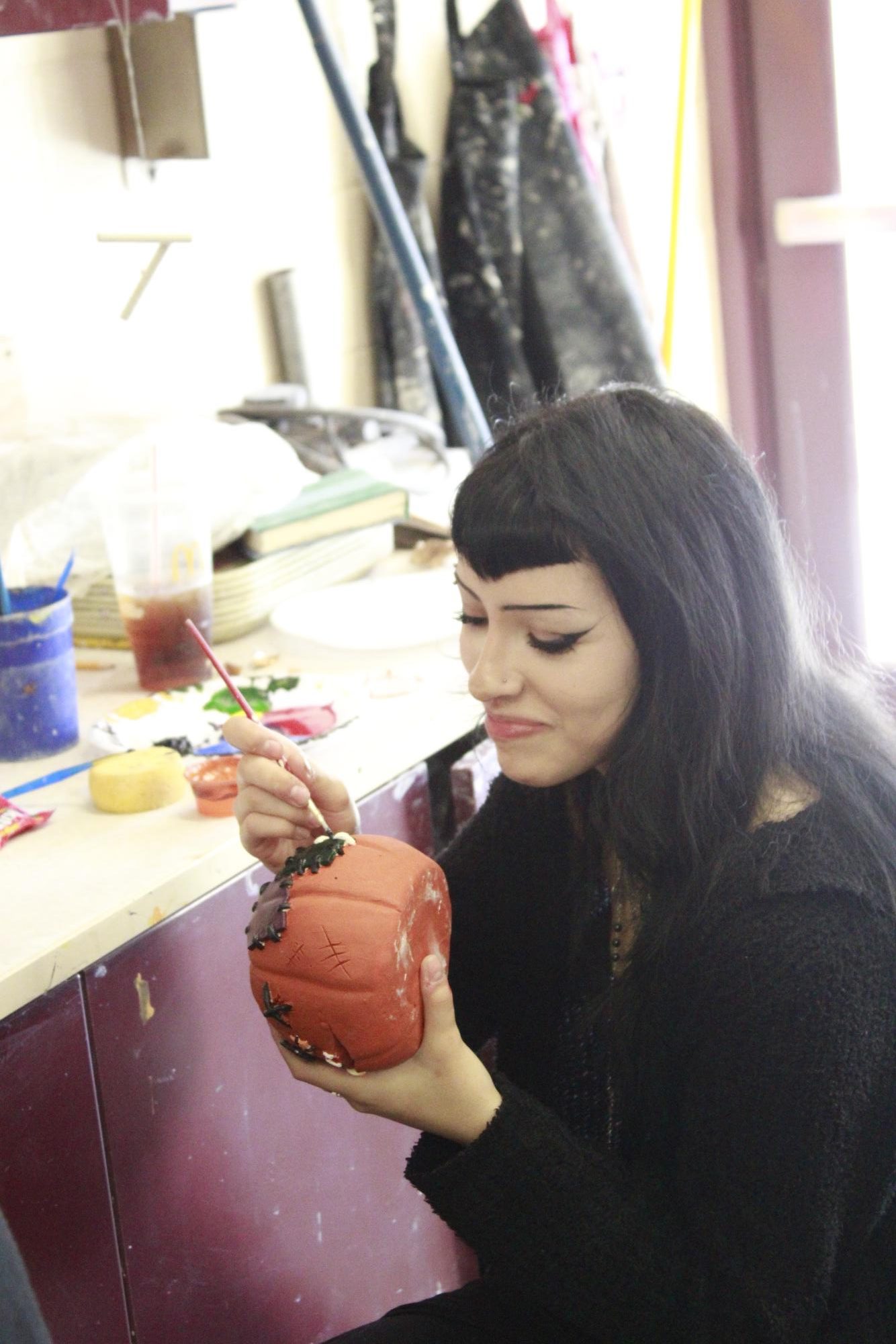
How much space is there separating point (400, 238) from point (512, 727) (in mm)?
1075

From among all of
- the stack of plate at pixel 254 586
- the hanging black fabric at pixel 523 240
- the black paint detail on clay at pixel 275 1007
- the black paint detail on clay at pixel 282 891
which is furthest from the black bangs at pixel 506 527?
the hanging black fabric at pixel 523 240

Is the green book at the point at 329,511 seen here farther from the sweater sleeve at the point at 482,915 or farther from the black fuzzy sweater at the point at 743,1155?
the black fuzzy sweater at the point at 743,1155

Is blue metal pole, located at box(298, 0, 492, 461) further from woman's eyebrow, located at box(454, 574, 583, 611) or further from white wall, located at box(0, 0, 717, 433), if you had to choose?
woman's eyebrow, located at box(454, 574, 583, 611)

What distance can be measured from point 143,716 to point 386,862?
61cm

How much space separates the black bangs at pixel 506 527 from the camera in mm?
1038

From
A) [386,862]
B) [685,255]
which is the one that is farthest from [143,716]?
[685,255]

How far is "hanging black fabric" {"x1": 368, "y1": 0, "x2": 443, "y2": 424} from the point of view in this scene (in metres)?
2.48

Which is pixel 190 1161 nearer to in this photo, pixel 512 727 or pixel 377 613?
pixel 512 727

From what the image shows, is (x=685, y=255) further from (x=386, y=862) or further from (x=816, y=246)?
(x=386, y=862)

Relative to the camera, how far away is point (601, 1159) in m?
1.00

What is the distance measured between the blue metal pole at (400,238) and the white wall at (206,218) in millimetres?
→ 132

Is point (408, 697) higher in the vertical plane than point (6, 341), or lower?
lower

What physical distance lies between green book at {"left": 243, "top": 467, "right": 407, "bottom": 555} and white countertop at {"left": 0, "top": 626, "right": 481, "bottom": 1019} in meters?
0.16

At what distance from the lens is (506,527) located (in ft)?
3.45
